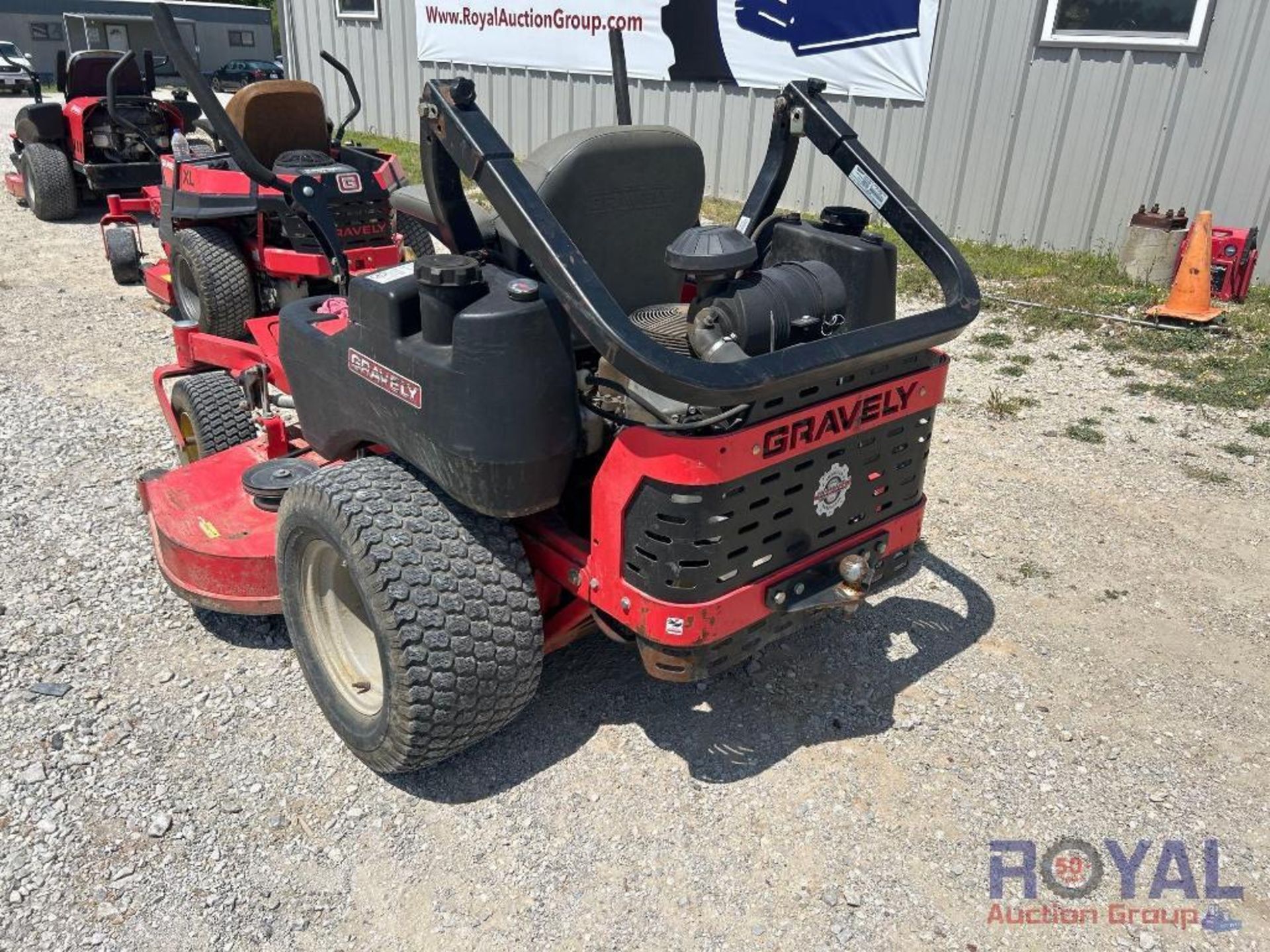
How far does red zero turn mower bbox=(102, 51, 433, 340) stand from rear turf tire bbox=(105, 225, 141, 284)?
0.78 m

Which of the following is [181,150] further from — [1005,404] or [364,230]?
[1005,404]

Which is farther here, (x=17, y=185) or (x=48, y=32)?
(x=48, y=32)

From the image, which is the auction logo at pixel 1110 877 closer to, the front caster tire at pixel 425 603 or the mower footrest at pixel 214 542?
the front caster tire at pixel 425 603

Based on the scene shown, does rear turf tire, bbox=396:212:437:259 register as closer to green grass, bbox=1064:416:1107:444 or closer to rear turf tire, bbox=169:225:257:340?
rear turf tire, bbox=169:225:257:340

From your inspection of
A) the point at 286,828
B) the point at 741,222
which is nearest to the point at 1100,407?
the point at 741,222

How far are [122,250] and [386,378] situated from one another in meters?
5.42

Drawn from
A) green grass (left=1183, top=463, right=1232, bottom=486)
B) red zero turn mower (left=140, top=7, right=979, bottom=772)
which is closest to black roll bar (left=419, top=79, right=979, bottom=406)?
red zero turn mower (left=140, top=7, right=979, bottom=772)

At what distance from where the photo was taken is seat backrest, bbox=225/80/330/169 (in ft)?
19.5

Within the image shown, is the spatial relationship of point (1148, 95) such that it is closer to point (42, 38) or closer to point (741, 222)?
point (741, 222)

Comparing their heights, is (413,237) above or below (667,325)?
below

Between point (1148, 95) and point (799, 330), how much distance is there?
21.9 ft

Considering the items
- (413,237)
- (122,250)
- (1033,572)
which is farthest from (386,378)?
(122,250)

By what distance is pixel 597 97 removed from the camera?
11.2 metres

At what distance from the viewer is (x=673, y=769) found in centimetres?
281
